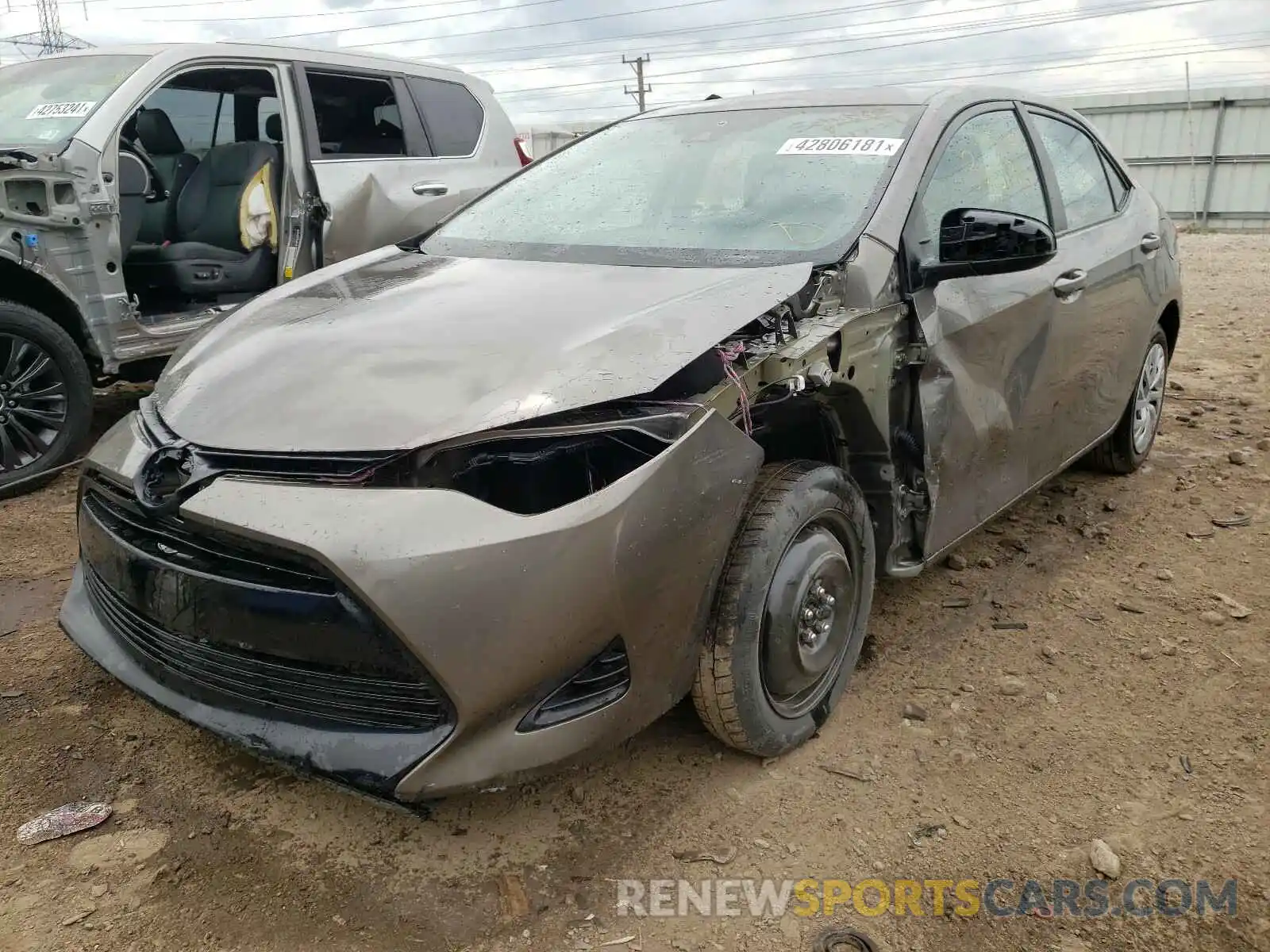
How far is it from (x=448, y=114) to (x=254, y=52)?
1.26 metres

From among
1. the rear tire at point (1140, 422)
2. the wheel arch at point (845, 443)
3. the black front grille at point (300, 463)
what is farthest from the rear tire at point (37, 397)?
the rear tire at point (1140, 422)

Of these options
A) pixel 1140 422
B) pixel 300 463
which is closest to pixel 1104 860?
pixel 300 463

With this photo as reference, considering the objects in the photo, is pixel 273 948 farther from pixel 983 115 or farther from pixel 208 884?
Answer: pixel 983 115

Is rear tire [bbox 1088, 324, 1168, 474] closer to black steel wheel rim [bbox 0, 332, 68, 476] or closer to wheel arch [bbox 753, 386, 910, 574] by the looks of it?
wheel arch [bbox 753, 386, 910, 574]

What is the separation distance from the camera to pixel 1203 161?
1894 cm

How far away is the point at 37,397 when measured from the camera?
4219 mm

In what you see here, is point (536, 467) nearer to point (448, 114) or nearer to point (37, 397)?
point (37, 397)

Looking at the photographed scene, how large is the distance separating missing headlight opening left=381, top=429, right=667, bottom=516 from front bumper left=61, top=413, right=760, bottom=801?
90 millimetres

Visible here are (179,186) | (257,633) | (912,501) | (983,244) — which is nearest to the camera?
(257,633)

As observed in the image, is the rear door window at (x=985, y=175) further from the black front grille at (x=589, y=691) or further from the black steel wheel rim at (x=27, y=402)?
the black steel wheel rim at (x=27, y=402)

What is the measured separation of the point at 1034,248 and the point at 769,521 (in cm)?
112

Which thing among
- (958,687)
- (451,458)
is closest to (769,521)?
(451,458)

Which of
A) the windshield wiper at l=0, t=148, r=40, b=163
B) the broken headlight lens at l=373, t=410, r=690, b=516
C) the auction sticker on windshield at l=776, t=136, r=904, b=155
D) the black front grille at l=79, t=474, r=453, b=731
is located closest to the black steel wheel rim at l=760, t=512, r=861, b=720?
the broken headlight lens at l=373, t=410, r=690, b=516

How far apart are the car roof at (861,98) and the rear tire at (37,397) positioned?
2771 millimetres
